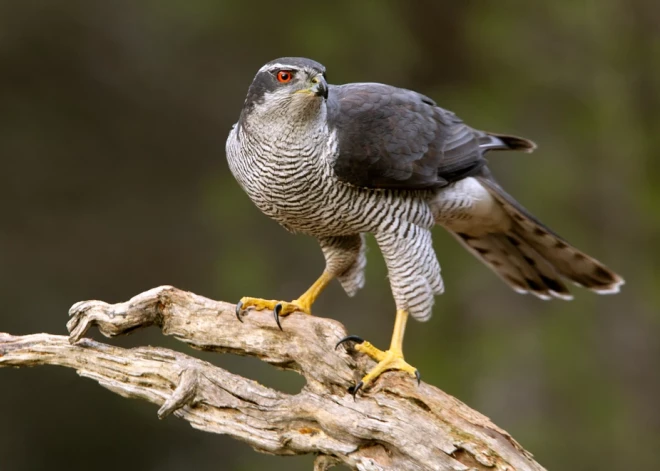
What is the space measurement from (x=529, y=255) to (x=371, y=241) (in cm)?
325

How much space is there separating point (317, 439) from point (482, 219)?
2.03 metres

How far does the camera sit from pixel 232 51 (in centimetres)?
976

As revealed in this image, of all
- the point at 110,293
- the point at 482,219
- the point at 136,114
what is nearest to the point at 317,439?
the point at 482,219

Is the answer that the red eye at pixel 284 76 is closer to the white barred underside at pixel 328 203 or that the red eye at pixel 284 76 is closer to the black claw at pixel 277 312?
the white barred underside at pixel 328 203

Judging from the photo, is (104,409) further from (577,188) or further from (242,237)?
(577,188)

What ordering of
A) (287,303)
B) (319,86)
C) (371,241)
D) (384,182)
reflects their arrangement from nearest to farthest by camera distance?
(319,86) < (384,182) < (287,303) < (371,241)

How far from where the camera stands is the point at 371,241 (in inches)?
359

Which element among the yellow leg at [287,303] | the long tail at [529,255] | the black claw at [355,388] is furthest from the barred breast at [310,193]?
the black claw at [355,388]

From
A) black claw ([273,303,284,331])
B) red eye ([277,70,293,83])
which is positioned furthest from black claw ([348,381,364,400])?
red eye ([277,70,293,83])

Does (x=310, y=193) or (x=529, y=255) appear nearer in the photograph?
(x=310, y=193)

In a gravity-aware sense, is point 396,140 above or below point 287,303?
above

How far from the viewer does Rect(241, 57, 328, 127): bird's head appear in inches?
180

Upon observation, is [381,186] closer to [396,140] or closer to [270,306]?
[396,140]

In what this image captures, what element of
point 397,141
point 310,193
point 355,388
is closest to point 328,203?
point 310,193
